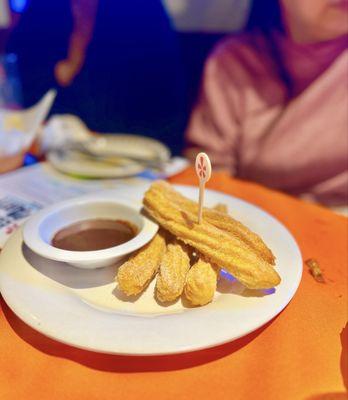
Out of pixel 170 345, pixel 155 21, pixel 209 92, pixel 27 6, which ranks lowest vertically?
pixel 170 345

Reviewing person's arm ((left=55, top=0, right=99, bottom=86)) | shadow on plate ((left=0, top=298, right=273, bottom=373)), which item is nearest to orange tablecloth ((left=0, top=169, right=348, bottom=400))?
shadow on plate ((left=0, top=298, right=273, bottom=373))

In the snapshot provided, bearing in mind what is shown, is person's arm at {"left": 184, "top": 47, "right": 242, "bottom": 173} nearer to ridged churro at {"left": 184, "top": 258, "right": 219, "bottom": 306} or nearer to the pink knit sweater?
the pink knit sweater

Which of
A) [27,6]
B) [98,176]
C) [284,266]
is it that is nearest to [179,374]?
[284,266]

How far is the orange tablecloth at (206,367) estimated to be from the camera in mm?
467

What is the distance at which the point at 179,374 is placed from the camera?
1.60 feet

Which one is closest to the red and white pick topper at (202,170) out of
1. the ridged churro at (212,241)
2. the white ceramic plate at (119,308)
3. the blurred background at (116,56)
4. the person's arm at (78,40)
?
the ridged churro at (212,241)

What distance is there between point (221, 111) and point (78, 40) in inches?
25.9

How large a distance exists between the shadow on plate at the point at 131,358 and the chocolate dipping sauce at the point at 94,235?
0.63 ft

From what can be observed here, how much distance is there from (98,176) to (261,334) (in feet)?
2.18

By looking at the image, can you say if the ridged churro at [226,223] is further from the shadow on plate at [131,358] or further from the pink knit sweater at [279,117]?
the pink knit sweater at [279,117]

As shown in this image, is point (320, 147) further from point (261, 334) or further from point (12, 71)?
point (12, 71)

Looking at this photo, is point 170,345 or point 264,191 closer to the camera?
point 170,345

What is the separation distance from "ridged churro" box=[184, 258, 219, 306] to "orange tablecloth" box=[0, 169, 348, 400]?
7 centimetres

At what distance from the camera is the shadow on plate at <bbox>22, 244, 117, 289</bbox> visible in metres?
0.64
